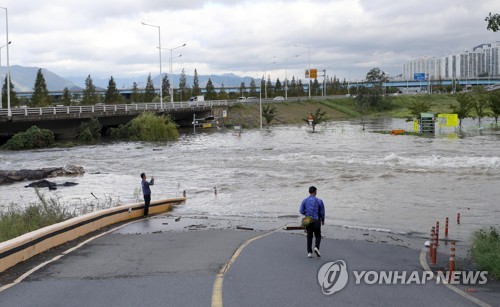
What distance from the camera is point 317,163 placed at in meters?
38.7

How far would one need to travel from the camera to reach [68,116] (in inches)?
2386

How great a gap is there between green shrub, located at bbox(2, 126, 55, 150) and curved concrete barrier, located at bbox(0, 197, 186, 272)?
127ft

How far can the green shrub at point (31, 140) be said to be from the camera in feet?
177

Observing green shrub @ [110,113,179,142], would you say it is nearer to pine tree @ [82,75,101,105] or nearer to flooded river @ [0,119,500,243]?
flooded river @ [0,119,500,243]

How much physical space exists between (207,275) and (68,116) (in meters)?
54.2

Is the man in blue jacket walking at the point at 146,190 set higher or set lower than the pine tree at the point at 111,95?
lower

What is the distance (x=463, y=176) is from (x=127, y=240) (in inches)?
882

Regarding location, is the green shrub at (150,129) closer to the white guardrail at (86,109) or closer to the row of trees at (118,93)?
the white guardrail at (86,109)

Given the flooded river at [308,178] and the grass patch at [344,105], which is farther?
the grass patch at [344,105]

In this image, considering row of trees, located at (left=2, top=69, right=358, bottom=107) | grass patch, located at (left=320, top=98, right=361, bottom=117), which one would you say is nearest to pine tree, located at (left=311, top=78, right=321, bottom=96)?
row of trees, located at (left=2, top=69, right=358, bottom=107)

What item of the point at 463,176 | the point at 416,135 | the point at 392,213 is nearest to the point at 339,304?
the point at 392,213

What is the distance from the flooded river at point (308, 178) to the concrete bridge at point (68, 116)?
709 centimetres

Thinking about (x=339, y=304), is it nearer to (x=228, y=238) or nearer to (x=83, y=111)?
(x=228, y=238)

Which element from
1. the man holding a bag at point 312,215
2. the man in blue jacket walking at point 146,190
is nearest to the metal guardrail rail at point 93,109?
the man in blue jacket walking at point 146,190
